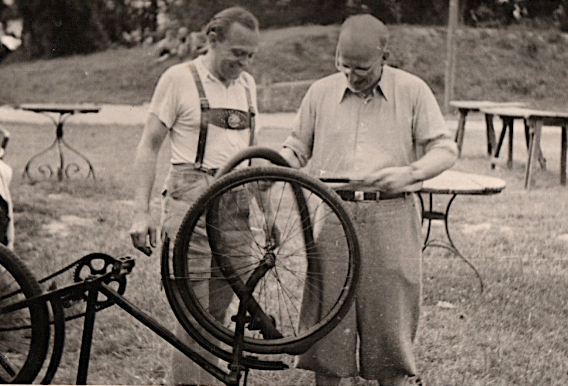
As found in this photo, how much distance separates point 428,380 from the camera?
2.78 meters

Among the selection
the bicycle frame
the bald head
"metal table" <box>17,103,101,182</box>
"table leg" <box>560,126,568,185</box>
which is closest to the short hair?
the bald head

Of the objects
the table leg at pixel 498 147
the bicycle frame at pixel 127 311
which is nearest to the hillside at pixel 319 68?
the table leg at pixel 498 147

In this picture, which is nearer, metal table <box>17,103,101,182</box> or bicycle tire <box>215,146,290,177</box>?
bicycle tire <box>215,146,290,177</box>

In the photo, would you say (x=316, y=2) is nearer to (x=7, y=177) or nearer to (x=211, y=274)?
(x=211, y=274)

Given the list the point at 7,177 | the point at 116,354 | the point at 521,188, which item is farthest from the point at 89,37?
the point at 521,188

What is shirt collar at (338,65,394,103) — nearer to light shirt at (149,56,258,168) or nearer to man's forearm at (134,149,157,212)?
light shirt at (149,56,258,168)

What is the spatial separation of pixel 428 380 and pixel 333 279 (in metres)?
0.66

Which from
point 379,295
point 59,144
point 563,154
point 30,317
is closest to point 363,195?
point 379,295

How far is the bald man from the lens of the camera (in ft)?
7.67

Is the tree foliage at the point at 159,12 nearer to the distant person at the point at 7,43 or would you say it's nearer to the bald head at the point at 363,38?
the distant person at the point at 7,43

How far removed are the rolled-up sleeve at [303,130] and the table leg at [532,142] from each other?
3.16ft

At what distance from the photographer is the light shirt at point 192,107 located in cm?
242

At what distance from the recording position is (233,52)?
2.43m

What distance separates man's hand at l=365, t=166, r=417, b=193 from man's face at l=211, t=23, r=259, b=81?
59 centimetres
